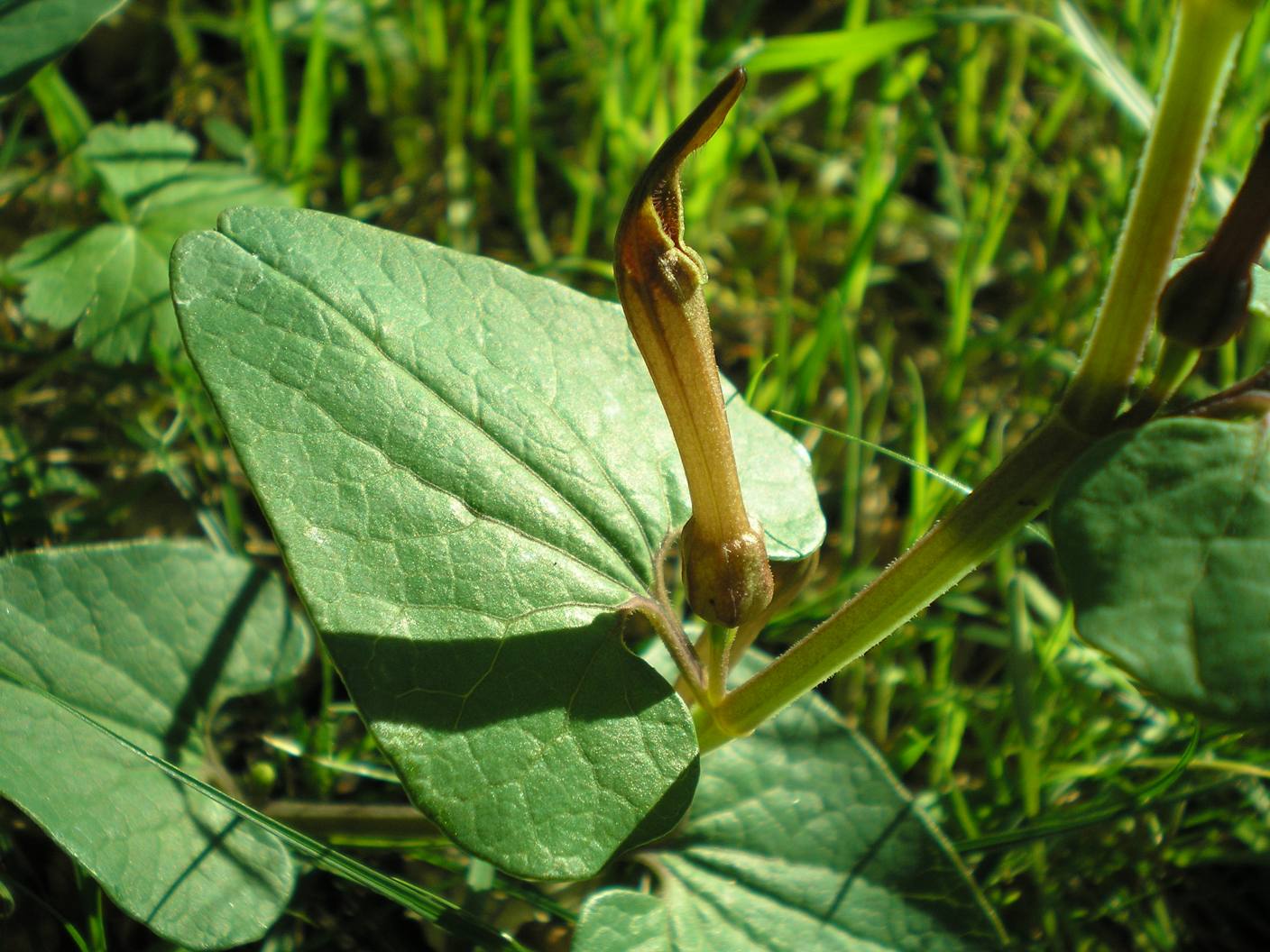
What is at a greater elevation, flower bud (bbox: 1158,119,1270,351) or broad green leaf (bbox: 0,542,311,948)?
flower bud (bbox: 1158,119,1270,351)

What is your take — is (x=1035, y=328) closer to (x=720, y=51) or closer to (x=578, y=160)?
(x=720, y=51)

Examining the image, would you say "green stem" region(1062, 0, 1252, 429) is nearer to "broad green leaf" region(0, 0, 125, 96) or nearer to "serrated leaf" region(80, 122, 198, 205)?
"broad green leaf" region(0, 0, 125, 96)

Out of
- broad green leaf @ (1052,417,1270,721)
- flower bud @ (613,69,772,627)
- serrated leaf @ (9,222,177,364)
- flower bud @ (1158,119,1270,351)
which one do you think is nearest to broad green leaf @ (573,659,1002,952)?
flower bud @ (613,69,772,627)

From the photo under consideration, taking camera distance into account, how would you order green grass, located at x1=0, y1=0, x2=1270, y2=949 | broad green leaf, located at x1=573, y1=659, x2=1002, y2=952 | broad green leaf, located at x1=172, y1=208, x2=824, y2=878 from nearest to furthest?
1. broad green leaf, located at x1=172, y1=208, x2=824, y2=878
2. broad green leaf, located at x1=573, y1=659, x2=1002, y2=952
3. green grass, located at x1=0, y1=0, x2=1270, y2=949

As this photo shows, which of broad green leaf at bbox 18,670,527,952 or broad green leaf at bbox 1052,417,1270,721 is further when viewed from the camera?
broad green leaf at bbox 18,670,527,952

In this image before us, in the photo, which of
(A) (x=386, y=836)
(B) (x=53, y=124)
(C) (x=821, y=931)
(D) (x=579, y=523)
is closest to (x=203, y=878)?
(A) (x=386, y=836)

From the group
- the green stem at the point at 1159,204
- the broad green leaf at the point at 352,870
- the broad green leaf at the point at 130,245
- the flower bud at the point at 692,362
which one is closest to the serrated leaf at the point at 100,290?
the broad green leaf at the point at 130,245

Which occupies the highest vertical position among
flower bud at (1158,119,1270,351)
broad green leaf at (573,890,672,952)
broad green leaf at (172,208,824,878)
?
flower bud at (1158,119,1270,351)
